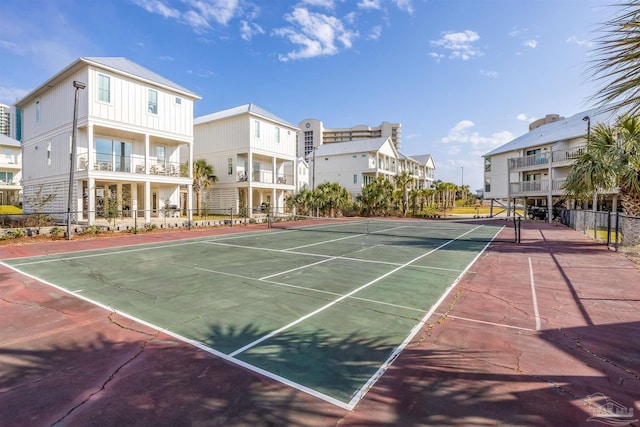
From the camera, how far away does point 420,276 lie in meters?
8.78

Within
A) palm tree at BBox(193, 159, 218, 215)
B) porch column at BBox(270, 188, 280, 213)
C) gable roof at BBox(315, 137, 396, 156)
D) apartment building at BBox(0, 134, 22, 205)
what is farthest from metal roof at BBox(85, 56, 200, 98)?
apartment building at BBox(0, 134, 22, 205)

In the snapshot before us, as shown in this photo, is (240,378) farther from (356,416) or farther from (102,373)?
(102,373)

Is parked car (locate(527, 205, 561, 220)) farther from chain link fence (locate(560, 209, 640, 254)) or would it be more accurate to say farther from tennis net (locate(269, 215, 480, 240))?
tennis net (locate(269, 215, 480, 240))

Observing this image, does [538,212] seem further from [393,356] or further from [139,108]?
[139,108]

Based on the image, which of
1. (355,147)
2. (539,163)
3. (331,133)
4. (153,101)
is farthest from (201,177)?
(331,133)

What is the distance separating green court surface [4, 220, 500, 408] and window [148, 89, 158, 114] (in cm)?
1469

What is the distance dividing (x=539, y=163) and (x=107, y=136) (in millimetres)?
41209

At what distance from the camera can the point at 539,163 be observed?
3525cm

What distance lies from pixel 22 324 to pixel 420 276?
8379 millimetres

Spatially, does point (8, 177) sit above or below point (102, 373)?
above

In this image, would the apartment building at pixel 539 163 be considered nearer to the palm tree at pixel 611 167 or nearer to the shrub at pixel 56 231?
the palm tree at pixel 611 167

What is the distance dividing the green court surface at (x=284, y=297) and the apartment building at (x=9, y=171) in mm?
45959

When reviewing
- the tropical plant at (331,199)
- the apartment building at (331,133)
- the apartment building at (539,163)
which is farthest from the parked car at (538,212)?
the apartment building at (331,133)

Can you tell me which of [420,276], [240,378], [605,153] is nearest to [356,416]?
[240,378]
